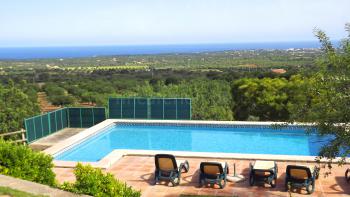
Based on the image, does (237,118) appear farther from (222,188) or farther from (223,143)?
(222,188)

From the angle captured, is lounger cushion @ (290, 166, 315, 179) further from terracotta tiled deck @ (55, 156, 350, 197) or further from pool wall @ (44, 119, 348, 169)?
pool wall @ (44, 119, 348, 169)

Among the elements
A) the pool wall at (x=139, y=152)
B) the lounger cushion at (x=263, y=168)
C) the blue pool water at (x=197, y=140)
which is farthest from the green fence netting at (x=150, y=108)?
the lounger cushion at (x=263, y=168)

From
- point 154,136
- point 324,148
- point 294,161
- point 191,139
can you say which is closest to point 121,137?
point 154,136

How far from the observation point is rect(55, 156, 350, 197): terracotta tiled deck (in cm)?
875

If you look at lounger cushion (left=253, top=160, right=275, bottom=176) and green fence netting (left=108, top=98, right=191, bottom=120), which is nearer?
lounger cushion (left=253, top=160, right=275, bottom=176)

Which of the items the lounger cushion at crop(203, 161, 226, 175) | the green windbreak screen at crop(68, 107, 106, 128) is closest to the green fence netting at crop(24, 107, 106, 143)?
the green windbreak screen at crop(68, 107, 106, 128)

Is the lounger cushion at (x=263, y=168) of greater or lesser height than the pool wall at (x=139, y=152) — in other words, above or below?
above

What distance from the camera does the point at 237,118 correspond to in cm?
2212

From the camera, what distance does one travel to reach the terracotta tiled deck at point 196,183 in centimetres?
875

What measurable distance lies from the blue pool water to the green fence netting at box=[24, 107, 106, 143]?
3.96 feet

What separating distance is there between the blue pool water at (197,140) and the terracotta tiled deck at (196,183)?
320 cm

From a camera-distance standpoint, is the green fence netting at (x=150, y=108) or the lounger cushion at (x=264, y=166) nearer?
the lounger cushion at (x=264, y=166)

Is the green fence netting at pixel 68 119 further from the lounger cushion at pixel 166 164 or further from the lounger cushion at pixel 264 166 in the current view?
the lounger cushion at pixel 264 166

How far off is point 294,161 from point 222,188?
10.5 ft
